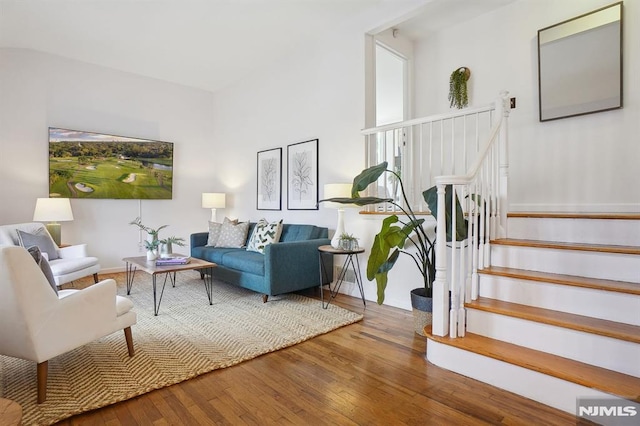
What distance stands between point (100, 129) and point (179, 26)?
227 centimetres

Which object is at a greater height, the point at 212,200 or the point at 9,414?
the point at 212,200

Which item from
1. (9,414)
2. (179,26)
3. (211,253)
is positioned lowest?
(9,414)

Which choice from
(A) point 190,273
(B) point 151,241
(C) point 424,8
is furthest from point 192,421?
(C) point 424,8

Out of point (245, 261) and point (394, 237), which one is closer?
point (394, 237)

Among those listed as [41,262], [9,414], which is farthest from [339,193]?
[9,414]

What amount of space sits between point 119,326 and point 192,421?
93cm

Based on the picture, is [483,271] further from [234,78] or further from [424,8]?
[234,78]

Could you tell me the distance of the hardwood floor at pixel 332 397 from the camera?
64.8 inches

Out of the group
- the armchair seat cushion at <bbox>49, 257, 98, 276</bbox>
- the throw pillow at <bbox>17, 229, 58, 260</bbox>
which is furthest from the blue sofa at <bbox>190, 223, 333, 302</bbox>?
the throw pillow at <bbox>17, 229, 58, 260</bbox>

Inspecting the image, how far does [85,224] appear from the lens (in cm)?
497

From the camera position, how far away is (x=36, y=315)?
5.72 ft

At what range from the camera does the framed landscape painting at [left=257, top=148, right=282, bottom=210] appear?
5066 millimetres

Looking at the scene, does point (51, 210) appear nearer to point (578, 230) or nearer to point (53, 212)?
point (53, 212)

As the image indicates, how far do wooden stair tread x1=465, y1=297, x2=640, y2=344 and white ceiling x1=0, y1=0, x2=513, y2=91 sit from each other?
307cm
